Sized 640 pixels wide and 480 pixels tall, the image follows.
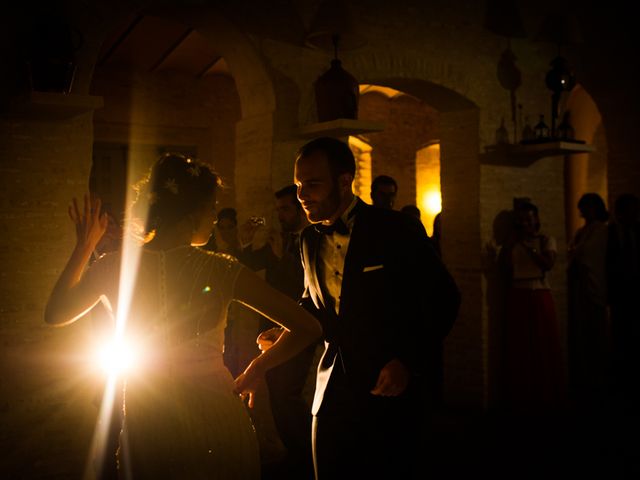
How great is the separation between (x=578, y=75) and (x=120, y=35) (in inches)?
186

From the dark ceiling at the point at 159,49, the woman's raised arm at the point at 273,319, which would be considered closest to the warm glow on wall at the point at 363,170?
the dark ceiling at the point at 159,49

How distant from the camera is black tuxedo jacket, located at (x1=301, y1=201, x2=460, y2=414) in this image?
2.52 m

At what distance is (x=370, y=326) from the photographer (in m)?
2.52

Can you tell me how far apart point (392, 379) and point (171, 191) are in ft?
3.45

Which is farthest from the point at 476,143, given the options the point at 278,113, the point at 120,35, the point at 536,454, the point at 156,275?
the point at 156,275

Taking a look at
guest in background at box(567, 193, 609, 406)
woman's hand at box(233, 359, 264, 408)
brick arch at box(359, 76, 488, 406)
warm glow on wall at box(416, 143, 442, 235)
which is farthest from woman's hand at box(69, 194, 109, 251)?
warm glow on wall at box(416, 143, 442, 235)

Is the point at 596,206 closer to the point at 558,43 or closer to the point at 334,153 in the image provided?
the point at 558,43

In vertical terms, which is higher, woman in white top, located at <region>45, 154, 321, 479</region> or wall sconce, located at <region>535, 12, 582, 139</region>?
wall sconce, located at <region>535, 12, 582, 139</region>

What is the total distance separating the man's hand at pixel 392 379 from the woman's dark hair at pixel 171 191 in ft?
3.05

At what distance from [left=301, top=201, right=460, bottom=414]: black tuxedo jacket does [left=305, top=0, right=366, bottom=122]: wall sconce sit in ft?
8.02

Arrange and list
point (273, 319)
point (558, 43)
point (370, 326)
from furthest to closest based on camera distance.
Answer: point (558, 43), point (370, 326), point (273, 319)

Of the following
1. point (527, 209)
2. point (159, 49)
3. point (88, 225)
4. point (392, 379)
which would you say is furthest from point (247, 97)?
point (88, 225)

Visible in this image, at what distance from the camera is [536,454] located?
4797 millimetres

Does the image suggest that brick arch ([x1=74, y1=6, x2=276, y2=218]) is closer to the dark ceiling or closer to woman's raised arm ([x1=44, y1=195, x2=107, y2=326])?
the dark ceiling
